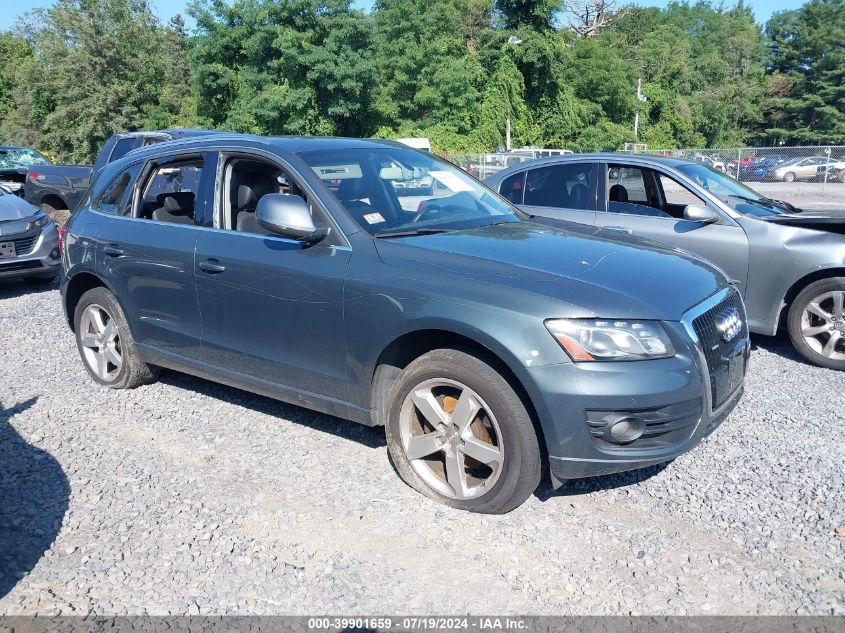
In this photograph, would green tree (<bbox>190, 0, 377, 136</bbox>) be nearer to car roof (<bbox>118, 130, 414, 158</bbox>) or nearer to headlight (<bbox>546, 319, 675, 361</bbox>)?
car roof (<bbox>118, 130, 414, 158</bbox>)

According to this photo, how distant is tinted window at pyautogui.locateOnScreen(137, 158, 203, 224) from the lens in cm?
504

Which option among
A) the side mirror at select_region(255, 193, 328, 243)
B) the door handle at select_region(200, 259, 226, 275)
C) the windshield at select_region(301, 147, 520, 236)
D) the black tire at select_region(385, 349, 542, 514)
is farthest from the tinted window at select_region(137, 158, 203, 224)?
the black tire at select_region(385, 349, 542, 514)

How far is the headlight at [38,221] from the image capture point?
952 cm

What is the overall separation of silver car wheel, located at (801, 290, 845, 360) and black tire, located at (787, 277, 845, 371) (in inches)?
0.6

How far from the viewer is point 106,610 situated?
301cm

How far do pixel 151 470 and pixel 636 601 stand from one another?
2752mm

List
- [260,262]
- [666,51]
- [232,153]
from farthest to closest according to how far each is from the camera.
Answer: [666,51] < [232,153] < [260,262]

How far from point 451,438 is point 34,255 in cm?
781

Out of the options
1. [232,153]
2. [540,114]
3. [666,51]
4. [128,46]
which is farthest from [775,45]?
[232,153]

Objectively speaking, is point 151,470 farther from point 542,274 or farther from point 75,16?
point 75,16

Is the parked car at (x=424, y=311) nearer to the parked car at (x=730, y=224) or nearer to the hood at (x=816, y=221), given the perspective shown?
the parked car at (x=730, y=224)

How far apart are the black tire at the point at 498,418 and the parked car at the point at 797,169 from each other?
27009mm

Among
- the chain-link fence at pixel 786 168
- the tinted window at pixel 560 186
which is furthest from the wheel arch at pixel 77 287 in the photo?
the chain-link fence at pixel 786 168

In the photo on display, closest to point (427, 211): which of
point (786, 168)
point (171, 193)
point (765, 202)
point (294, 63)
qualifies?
point (171, 193)
